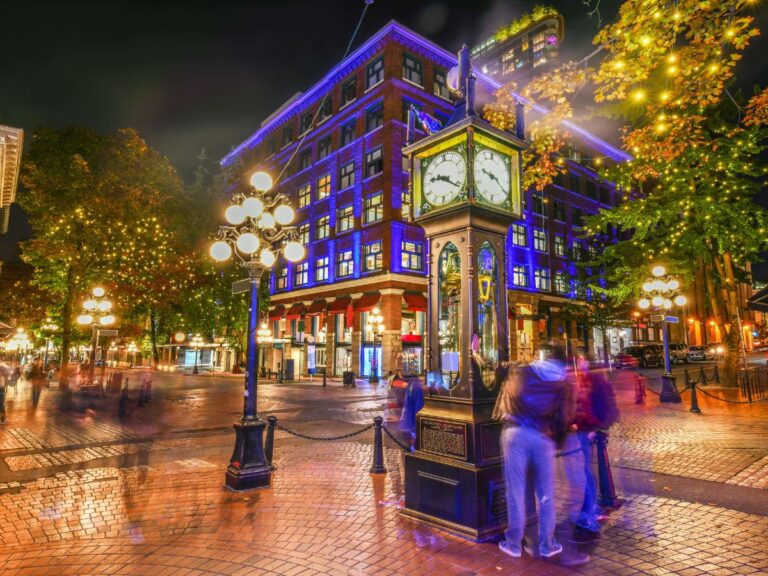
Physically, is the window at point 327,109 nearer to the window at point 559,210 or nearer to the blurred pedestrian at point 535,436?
the window at point 559,210

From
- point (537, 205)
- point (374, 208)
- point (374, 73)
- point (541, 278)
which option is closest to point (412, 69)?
point (374, 73)

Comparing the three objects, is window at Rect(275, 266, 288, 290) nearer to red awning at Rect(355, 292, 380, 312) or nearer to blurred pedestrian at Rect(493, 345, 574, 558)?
red awning at Rect(355, 292, 380, 312)

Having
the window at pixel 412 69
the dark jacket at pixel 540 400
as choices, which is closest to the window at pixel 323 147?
the window at pixel 412 69

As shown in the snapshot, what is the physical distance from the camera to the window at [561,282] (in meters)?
44.8

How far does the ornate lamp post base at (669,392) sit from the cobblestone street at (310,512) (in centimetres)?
433

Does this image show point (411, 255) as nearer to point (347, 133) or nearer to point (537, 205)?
point (347, 133)

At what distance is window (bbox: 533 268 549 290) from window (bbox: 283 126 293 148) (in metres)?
26.5

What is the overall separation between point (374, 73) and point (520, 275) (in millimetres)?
21325

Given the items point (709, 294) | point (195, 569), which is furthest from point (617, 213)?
point (195, 569)

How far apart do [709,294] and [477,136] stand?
744 inches

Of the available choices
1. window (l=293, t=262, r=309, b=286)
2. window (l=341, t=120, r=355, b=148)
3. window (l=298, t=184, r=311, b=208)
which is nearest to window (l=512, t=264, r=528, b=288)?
window (l=341, t=120, r=355, b=148)

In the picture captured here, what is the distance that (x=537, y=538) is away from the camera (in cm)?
436

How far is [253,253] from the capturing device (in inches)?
312

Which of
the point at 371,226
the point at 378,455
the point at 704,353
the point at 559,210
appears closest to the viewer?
the point at 378,455
